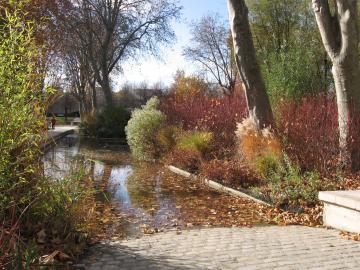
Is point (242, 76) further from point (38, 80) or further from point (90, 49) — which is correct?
point (90, 49)

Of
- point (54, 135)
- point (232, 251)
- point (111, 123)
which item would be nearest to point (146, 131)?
point (54, 135)

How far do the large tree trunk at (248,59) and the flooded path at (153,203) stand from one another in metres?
2.93

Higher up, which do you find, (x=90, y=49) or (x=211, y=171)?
(x=90, y=49)

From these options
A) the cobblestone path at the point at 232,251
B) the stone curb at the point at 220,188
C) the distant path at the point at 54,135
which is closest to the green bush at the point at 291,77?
the stone curb at the point at 220,188

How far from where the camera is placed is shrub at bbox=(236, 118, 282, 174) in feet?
39.5

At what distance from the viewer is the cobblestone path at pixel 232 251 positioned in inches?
211

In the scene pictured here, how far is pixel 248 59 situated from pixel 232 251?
9.00m

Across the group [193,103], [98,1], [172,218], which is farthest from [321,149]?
[98,1]

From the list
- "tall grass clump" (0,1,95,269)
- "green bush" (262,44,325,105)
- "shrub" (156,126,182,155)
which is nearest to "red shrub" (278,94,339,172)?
"tall grass clump" (0,1,95,269)

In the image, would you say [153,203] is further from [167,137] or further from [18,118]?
[167,137]

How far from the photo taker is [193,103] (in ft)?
68.4

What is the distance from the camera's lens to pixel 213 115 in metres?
18.0

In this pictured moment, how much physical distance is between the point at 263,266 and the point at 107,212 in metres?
4.81

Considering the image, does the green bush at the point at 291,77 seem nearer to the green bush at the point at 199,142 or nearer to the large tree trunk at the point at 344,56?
the green bush at the point at 199,142
